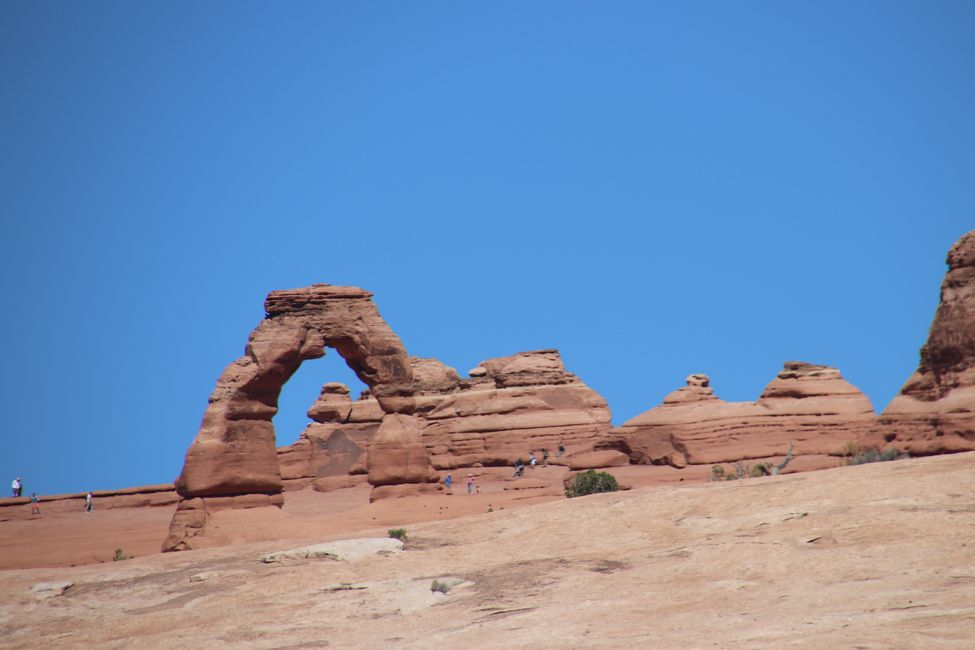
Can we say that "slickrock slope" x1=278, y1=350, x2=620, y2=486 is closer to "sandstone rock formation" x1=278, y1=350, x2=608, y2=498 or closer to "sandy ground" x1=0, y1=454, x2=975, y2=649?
"sandstone rock formation" x1=278, y1=350, x2=608, y2=498

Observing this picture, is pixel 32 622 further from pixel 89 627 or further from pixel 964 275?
pixel 964 275

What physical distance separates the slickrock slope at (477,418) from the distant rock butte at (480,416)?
63 millimetres

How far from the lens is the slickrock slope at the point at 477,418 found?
158 feet

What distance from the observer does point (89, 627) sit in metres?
16.9

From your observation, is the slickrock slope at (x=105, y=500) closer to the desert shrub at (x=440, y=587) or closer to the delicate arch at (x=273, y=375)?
the delicate arch at (x=273, y=375)

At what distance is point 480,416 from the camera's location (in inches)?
1954

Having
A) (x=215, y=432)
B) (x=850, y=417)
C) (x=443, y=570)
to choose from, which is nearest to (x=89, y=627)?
(x=443, y=570)

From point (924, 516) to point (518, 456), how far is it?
32736 millimetres

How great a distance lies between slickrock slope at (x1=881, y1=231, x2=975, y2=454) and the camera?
2241 centimetres

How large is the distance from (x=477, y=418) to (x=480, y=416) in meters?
0.19

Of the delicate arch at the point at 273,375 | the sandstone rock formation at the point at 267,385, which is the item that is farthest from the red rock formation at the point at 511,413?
the sandstone rock formation at the point at 267,385

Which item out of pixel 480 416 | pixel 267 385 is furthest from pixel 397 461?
pixel 480 416

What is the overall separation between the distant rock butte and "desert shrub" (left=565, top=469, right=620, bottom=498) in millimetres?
3816

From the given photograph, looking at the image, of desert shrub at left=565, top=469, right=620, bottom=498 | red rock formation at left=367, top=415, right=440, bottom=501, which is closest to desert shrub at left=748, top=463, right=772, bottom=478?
desert shrub at left=565, top=469, right=620, bottom=498
